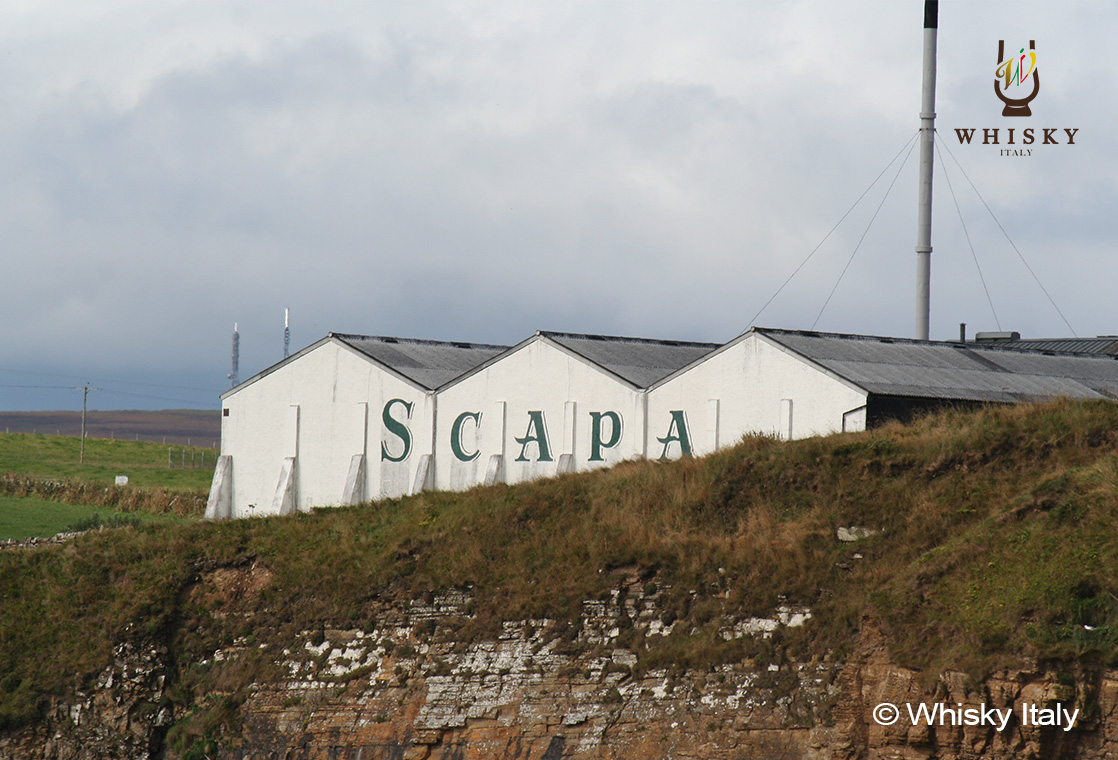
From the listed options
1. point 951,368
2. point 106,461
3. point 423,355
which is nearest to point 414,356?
point 423,355

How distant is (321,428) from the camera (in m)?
41.7

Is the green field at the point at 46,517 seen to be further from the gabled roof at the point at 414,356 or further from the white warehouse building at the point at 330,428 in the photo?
the gabled roof at the point at 414,356

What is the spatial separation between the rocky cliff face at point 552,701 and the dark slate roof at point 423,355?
17343 mm

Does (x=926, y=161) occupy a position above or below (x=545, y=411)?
above

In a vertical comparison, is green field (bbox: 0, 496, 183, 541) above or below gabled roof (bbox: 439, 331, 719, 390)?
below

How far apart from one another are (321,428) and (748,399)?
15097mm

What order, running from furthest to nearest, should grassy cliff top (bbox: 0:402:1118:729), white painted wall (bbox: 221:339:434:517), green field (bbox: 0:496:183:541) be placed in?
1. white painted wall (bbox: 221:339:434:517)
2. green field (bbox: 0:496:183:541)
3. grassy cliff top (bbox: 0:402:1118:729)

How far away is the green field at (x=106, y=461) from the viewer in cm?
7131

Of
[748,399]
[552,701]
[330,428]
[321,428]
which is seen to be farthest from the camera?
[321,428]

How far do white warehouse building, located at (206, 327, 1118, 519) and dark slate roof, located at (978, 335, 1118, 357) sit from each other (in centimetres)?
646

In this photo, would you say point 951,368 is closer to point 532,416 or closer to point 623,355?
point 623,355

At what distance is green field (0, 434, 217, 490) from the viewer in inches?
2808

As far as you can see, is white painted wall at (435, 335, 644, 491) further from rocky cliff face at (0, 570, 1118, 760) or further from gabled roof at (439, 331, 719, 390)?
rocky cliff face at (0, 570, 1118, 760)

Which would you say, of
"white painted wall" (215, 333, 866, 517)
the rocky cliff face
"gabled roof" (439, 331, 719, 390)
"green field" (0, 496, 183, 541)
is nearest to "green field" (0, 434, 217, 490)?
"green field" (0, 496, 183, 541)
